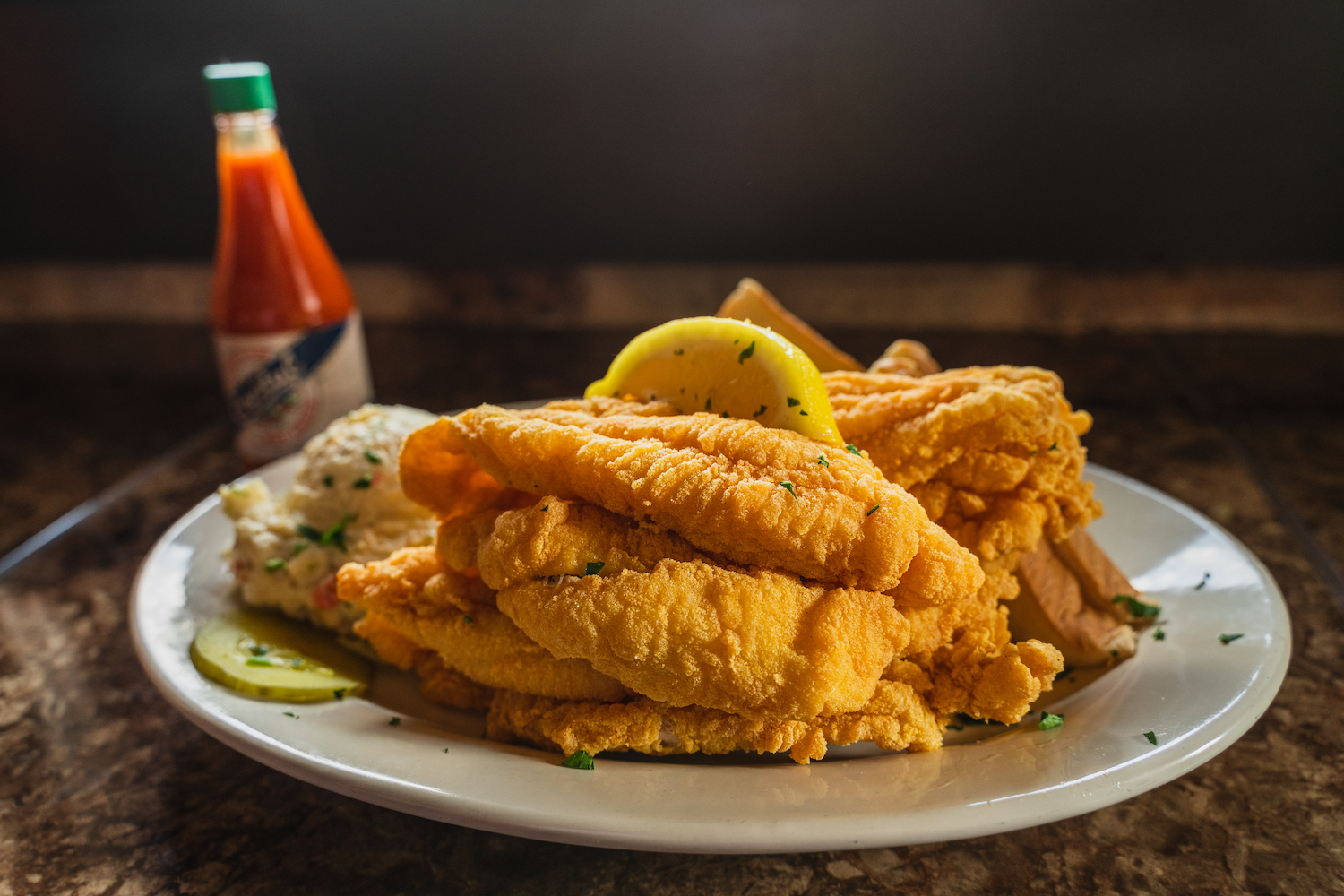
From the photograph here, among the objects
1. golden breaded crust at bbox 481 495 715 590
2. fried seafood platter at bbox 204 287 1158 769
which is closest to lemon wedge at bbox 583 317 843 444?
fried seafood platter at bbox 204 287 1158 769

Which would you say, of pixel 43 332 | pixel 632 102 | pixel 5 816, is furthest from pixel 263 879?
pixel 43 332

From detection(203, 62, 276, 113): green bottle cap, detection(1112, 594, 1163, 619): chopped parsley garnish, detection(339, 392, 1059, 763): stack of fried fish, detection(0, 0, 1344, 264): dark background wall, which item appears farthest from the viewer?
detection(0, 0, 1344, 264): dark background wall

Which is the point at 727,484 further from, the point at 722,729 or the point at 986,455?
the point at 986,455

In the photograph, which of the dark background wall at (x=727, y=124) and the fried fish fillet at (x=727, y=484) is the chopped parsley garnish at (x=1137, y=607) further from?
the dark background wall at (x=727, y=124)

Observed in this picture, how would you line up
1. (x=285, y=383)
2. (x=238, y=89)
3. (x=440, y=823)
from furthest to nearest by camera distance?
(x=285, y=383), (x=238, y=89), (x=440, y=823)

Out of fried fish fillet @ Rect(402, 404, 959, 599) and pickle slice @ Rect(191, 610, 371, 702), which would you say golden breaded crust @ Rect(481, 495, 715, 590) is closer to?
fried fish fillet @ Rect(402, 404, 959, 599)

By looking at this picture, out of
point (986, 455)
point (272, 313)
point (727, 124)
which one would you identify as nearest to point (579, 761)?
point (986, 455)

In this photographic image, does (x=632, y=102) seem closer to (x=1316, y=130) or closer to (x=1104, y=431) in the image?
(x=1104, y=431)
